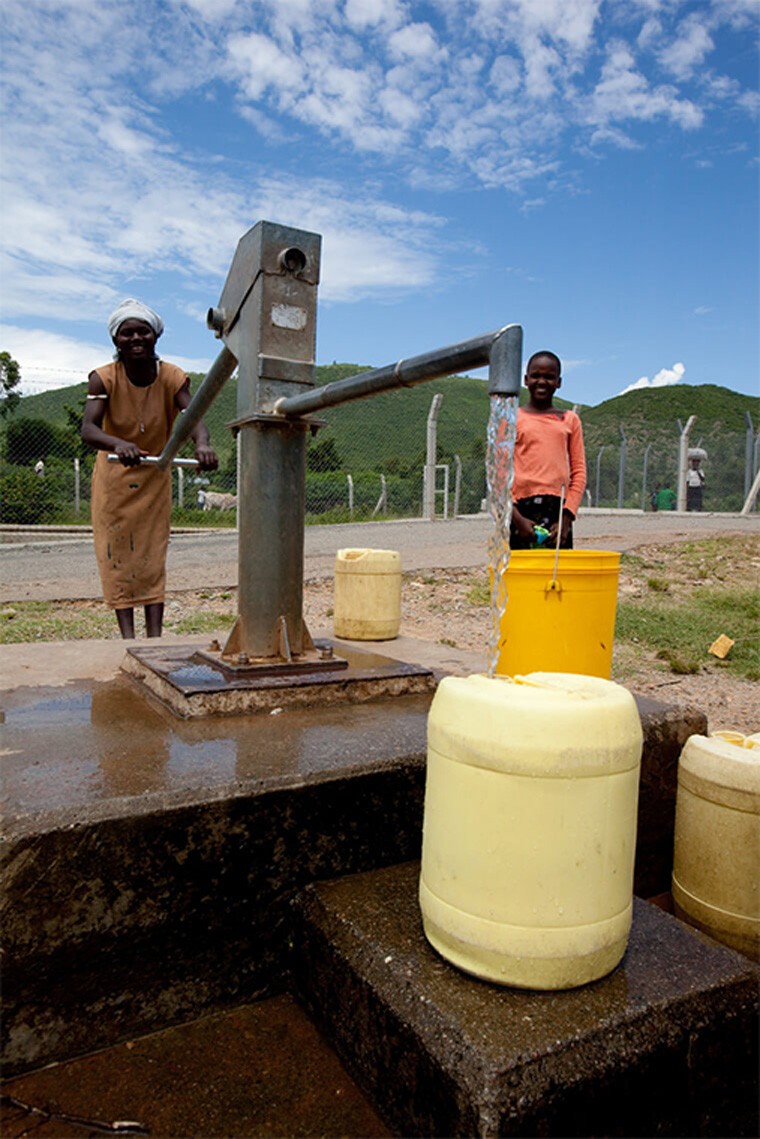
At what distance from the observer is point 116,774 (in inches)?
59.7

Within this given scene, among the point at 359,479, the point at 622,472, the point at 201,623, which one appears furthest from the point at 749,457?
the point at 201,623

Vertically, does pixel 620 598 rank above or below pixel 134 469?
below

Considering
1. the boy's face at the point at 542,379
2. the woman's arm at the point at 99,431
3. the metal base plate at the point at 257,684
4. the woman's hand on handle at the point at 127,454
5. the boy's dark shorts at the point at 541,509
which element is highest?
the boy's face at the point at 542,379

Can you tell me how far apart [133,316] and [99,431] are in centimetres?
52

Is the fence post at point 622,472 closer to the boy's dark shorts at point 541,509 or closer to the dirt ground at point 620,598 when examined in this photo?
the dirt ground at point 620,598

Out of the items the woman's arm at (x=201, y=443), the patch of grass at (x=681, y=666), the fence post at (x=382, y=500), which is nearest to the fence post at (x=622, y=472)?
the fence post at (x=382, y=500)

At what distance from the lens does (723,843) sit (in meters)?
1.89

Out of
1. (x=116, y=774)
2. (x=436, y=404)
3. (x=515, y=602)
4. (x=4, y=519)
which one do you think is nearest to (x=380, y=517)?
(x=436, y=404)

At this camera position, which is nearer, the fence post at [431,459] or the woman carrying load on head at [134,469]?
the woman carrying load on head at [134,469]

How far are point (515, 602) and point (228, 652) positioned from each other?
0.92 m

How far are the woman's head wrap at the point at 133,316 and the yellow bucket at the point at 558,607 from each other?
1936mm

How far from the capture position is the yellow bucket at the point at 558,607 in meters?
2.46

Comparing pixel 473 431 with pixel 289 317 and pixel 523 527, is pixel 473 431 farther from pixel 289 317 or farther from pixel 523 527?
pixel 289 317

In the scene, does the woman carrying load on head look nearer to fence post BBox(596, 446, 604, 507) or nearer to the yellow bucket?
the yellow bucket
